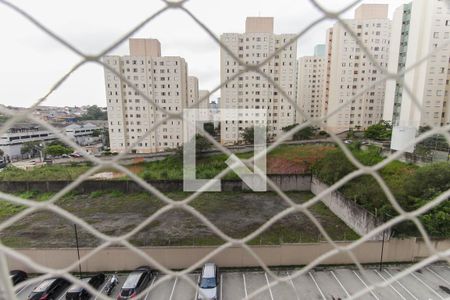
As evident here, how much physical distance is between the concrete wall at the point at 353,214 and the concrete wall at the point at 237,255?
0.23m

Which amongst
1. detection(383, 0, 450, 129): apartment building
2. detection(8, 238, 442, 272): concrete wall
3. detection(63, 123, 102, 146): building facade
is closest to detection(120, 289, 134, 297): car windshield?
detection(8, 238, 442, 272): concrete wall

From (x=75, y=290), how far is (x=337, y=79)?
1085cm

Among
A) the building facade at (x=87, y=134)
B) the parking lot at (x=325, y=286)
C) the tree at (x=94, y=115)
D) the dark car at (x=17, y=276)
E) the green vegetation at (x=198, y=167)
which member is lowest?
the parking lot at (x=325, y=286)

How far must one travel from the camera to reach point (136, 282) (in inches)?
97.6

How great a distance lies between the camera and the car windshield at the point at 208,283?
2.43 meters

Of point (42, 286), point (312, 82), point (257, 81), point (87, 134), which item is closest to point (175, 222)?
point (42, 286)

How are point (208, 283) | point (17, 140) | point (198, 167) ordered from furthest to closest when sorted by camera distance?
point (17, 140)
point (198, 167)
point (208, 283)

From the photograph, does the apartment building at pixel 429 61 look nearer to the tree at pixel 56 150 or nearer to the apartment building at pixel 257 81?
the apartment building at pixel 257 81

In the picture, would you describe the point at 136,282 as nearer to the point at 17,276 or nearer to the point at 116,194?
the point at 17,276

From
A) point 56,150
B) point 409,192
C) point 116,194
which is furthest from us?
point 56,150

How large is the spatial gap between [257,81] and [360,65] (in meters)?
4.53

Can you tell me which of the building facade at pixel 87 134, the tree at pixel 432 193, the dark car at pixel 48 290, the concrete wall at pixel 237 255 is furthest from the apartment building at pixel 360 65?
the building facade at pixel 87 134

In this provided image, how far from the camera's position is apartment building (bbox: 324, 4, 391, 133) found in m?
9.88

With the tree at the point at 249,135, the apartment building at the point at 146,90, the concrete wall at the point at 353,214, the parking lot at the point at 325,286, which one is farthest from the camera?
the apartment building at the point at 146,90
